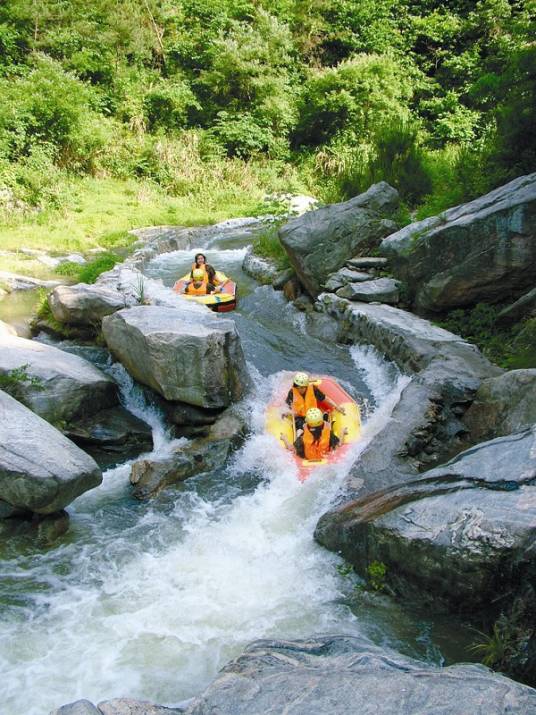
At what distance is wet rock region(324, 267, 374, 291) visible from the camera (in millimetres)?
9188

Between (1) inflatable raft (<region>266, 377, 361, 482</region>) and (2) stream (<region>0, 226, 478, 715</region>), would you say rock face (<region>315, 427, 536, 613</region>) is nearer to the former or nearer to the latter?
(2) stream (<region>0, 226, 478, 715</region>)

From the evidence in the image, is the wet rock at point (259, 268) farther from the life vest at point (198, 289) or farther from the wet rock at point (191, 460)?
the wet rock at point (191, 460)

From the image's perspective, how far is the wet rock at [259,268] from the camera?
11.0 meters

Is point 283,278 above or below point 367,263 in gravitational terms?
below

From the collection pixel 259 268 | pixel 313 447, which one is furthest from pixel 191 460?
pixel 259 268

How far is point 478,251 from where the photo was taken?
735cm

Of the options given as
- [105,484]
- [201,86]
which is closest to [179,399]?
[105,484]

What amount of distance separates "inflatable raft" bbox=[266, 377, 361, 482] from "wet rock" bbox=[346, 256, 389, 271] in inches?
125

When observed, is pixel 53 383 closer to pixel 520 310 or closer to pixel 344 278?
pixel 344 278

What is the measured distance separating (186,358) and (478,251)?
3.91m

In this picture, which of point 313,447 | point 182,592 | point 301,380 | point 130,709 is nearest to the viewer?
point 130,709

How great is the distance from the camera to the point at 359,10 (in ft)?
74.5

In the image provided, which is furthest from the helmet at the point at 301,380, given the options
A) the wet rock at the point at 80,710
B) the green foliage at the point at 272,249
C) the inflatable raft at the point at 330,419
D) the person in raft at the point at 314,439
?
the green foliage at the point at 272,249

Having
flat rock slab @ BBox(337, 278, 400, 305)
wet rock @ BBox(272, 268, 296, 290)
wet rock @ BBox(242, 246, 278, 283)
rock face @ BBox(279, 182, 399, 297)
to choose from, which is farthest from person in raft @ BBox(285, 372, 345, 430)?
wet rock @ BBox(242, 246, 278, 283)
